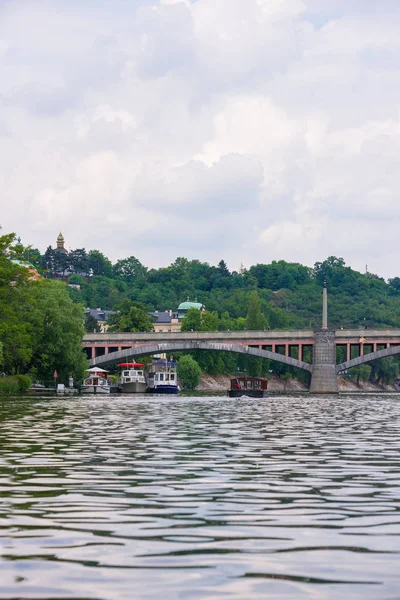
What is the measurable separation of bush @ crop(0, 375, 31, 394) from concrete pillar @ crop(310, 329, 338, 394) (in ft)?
214

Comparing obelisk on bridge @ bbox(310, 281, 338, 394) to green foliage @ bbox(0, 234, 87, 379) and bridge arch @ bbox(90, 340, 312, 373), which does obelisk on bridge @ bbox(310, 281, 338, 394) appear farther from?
green foliage @ bbox(0, 234, 87, 379)

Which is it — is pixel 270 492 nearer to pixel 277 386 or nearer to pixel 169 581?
pixel 169 581

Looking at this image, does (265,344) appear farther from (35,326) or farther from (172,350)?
(35,326)

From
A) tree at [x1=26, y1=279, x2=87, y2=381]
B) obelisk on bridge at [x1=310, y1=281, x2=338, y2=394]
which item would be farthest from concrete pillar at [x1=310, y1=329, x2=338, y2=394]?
tree at [x1=26, y1=279, x2=87, y2=381]

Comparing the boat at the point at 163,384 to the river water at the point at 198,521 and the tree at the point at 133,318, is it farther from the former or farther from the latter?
the river water at the point at 198,521

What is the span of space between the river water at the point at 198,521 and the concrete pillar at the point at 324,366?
124 m

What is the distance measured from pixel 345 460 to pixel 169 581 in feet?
50.5

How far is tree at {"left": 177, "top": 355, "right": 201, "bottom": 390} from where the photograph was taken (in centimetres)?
17112

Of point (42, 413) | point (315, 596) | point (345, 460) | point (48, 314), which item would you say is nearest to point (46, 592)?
point (315, 596)

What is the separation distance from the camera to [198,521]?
51.6ft

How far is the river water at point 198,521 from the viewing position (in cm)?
1170

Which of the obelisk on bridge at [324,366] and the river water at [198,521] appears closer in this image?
the river water at [198,521]

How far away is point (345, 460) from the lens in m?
26.6

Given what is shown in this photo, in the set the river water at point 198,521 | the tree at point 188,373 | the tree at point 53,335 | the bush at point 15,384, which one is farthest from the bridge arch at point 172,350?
the river water at point 198,521
